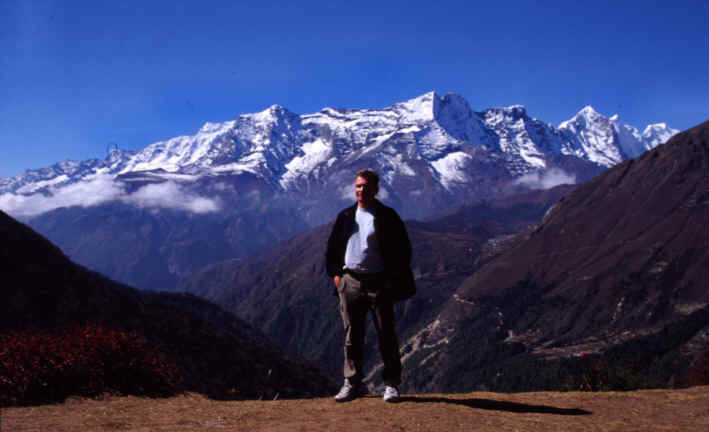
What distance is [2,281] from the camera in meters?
36.8

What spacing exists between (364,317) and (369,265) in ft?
3.42

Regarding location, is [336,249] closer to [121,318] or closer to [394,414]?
[394,414]

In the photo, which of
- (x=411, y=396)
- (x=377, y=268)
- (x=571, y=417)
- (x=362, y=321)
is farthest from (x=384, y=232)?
(x=571, y=417)

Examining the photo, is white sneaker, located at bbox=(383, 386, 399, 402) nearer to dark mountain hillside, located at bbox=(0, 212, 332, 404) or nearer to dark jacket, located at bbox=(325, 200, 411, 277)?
dark jacket, located at bbox=(325, 200, 411, 277)

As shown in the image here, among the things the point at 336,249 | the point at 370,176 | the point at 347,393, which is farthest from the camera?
the point at 347,393

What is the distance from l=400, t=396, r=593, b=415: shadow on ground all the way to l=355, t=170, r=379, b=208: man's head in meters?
4.09

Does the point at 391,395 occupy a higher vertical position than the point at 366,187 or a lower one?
lower

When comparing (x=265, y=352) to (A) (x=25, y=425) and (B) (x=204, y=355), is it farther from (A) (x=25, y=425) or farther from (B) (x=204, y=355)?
(A) (x=25, y=425)

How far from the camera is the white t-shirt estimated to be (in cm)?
1032

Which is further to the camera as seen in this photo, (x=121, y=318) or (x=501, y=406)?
(x=121, y=318)

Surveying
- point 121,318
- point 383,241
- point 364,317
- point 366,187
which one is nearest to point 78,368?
point 364,317

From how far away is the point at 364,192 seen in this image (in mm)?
10438

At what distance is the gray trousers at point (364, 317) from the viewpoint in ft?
33.7

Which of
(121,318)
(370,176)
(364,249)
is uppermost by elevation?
(370,176)
